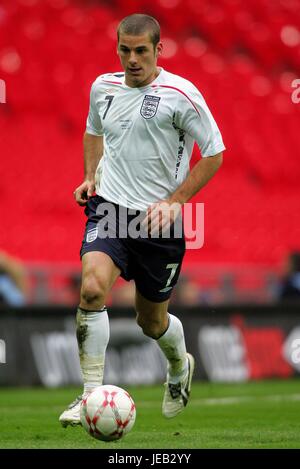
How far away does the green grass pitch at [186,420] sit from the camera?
18.5ft

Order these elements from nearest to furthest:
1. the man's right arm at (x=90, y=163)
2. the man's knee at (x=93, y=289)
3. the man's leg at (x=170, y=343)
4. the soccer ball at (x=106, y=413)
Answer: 1. the soccer ball at (x=106, y=413)
2. the man's knee at (x=93, y=289)
3. the man's right arm at (x=90, y=163)
4. the man's leg at (x=170, y=343)

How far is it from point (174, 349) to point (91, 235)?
43.9 inches

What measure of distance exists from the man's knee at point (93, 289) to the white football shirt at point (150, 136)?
636 mm

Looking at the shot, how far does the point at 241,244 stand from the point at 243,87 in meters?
3.36

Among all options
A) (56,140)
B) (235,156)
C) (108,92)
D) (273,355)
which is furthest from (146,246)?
(235,156)

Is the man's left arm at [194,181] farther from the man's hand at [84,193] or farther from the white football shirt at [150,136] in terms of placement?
the man's hand at [84,193]

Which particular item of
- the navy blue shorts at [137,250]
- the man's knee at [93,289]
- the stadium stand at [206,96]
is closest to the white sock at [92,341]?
the man's knee at [93,289]

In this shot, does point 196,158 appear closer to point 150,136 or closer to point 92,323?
point 150,136

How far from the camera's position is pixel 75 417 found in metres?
5.57

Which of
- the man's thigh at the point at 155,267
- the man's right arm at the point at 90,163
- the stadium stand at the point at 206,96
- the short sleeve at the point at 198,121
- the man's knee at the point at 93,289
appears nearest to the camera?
the man's knee at the point at 93,289

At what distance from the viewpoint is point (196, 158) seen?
16.6m

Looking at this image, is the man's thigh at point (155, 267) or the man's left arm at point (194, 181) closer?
the man's left arm at point (194, 181)

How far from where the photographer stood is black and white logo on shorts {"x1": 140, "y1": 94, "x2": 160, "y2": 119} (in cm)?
595

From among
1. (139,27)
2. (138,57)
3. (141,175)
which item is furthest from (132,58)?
(141,175)
